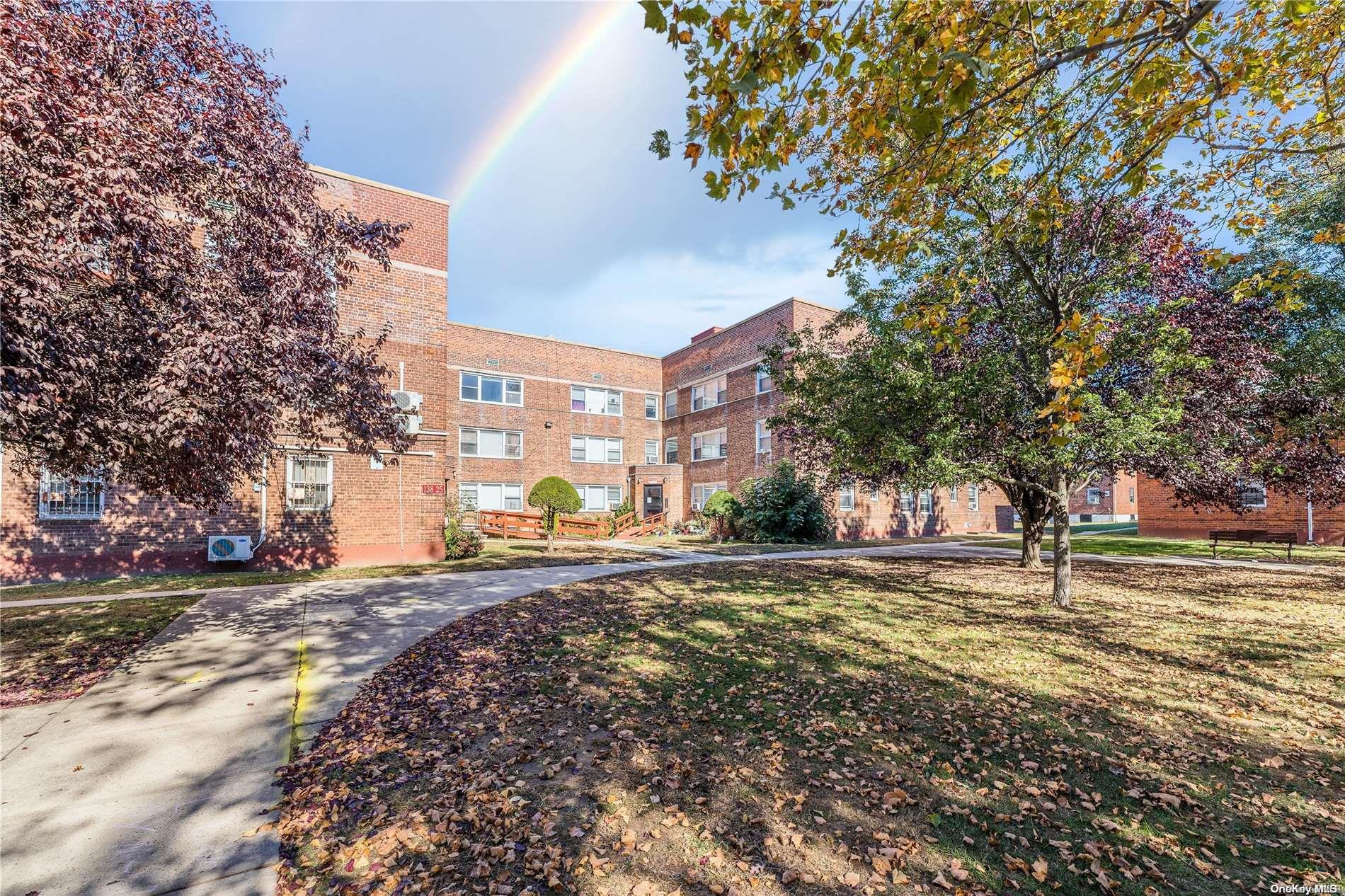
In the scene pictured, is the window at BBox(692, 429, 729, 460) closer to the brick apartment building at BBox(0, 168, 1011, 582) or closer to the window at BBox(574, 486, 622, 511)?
the brick apartment building at BBox(0, 168, 1011, 582)

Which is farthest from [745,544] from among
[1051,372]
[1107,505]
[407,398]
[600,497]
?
[1107,505]

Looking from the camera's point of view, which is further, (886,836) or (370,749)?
(370,749)

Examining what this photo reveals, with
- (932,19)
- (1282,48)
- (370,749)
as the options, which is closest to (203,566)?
(370,749)

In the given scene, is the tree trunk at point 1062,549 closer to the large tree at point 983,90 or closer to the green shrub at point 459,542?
the large tree at point 983,90

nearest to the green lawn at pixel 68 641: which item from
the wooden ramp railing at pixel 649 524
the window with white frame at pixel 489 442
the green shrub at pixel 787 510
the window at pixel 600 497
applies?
the green shrub at pixel 787 510

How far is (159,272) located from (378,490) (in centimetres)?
1094

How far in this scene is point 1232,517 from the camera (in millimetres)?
24750

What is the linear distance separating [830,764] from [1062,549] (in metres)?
7.35

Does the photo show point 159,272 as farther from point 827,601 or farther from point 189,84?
point 827,601

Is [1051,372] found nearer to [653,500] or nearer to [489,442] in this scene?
[653,500]

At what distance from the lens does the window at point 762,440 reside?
27.6 metres

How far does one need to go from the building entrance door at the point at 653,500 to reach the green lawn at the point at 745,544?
5.01 metres

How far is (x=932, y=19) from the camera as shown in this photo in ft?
12.1

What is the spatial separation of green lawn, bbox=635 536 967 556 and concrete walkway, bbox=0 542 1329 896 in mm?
11525
